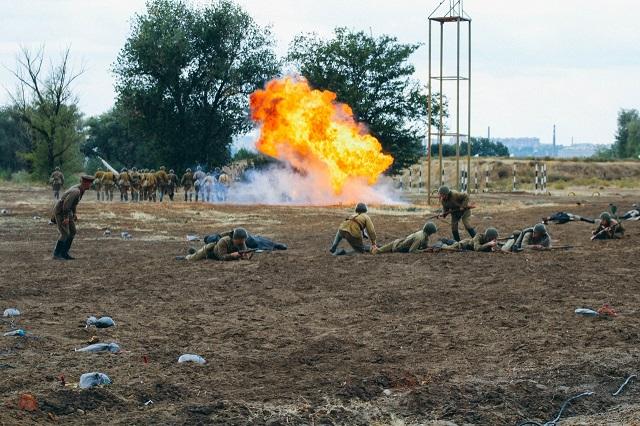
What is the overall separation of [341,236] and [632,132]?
80.9 meters

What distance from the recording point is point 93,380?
929 centimetres

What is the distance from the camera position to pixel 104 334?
1208cm

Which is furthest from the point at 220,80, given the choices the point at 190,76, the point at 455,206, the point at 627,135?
the point at 627,135

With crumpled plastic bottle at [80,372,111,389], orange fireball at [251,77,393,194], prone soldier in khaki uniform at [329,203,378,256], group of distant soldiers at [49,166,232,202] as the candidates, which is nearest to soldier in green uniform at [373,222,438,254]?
prone soldier in khaki uniform at [329,203,378,256]

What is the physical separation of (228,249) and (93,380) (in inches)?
420

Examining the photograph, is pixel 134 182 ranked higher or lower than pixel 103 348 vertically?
higher

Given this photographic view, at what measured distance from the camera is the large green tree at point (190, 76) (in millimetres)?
54844

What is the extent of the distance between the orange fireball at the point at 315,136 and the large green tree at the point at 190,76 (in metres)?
11.4

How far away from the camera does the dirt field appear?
888 cm

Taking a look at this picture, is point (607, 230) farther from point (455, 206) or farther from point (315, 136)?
point (315, 136)

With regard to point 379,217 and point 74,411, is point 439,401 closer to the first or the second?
point 74,411

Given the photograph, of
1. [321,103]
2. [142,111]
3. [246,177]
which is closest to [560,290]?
[321,103]

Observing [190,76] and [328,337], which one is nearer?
[328,337]

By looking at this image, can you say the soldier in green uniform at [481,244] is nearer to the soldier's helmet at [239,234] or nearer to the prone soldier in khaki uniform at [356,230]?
the prone soldier in khaki uniform at [356,230]
